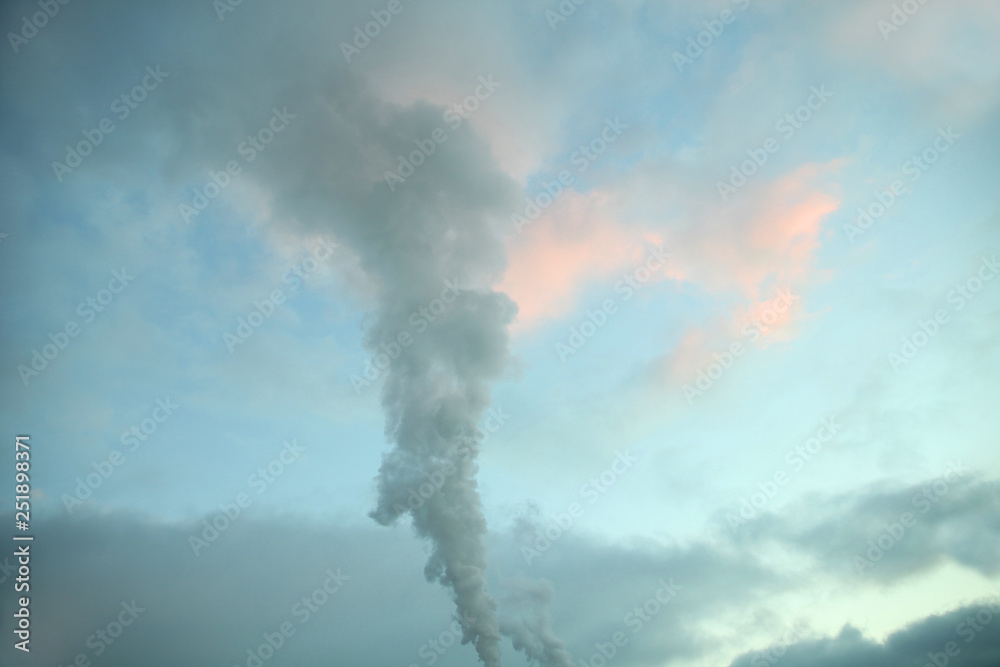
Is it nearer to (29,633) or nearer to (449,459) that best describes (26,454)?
(29,633)

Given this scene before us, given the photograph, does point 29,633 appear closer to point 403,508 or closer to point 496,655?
point 403,508

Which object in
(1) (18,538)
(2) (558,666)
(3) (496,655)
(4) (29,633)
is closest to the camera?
(1) (18,538)

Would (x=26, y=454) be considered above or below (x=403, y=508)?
above

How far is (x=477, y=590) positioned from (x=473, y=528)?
7906mm

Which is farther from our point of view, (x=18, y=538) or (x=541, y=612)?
(x=541, y=612)

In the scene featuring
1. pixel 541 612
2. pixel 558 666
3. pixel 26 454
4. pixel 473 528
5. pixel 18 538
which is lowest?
pixel 558 666


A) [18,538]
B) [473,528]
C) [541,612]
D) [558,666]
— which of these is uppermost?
[18,538]

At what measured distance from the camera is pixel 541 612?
77.8m

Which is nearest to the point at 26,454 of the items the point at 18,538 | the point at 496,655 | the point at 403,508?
the point at 18,538

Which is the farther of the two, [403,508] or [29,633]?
[403,508]

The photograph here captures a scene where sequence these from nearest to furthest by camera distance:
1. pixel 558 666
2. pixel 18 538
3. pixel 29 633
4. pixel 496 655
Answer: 1. pixel 18 538
2. pixel 29 633
3. pixel 496 655
4. pixel 558 666

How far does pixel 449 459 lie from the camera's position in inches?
2965

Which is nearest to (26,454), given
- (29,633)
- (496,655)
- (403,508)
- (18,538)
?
(18,538)

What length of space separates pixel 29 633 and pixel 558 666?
63846mm
